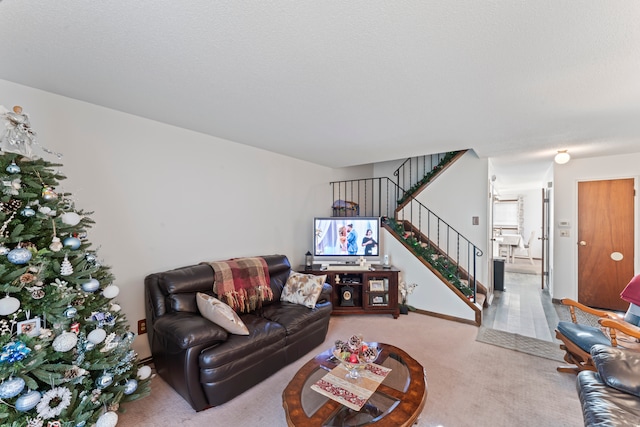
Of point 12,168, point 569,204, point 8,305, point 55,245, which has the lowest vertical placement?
point 8,305

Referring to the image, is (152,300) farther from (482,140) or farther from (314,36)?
(482,140)

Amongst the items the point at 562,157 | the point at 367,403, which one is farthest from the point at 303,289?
the point at 562,157

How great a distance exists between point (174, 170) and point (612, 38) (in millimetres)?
3322

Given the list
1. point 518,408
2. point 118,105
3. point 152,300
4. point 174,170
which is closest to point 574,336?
point 518,408

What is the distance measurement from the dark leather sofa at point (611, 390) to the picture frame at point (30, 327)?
9.07ft

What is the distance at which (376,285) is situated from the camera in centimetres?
378

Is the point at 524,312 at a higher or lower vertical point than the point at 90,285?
lower

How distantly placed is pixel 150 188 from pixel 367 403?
255 cm

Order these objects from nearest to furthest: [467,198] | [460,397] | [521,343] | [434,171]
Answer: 1. [460,397]
2. [521,343]
3. [467,198]
4. [434,171]

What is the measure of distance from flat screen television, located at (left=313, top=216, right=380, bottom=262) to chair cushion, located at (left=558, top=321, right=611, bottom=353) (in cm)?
217

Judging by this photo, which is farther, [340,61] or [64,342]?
[340,61]

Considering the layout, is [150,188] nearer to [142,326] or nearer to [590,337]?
[142,326]

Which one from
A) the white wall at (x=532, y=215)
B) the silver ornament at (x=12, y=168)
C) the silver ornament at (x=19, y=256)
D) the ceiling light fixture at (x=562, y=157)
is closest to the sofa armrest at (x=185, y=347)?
the silver ornament at (x=19, y=256)

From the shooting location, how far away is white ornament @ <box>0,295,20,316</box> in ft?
4.12
